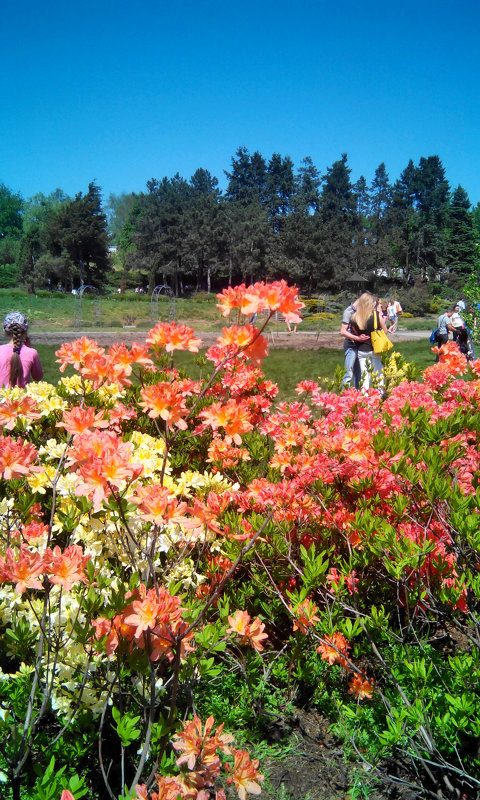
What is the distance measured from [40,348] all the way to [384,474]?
1608 centimetres

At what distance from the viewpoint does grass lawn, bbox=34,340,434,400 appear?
1083cm

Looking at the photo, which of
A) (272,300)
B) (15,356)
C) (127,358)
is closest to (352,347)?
(15,356)

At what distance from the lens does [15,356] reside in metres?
4.32

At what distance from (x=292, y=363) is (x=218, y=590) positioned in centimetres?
1268

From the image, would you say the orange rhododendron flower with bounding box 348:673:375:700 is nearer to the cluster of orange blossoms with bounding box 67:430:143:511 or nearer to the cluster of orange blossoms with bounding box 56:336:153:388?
the cluster of orange blossoms with bounding box 67:430:143:511

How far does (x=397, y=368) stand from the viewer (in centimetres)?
627

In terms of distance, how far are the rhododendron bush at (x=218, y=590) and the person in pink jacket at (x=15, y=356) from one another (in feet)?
6.23

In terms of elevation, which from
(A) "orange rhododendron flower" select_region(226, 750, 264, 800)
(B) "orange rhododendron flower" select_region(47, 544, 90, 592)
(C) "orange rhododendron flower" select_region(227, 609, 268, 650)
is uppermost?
(B) "orange rhododendron flower" select_region(47, 544, 90, 592)

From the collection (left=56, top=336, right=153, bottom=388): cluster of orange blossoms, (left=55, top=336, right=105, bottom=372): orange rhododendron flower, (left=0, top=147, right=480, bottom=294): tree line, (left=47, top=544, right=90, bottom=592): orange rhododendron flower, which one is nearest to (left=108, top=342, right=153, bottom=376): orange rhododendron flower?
(left=56, top=336, right=153, bottom=388): cluster of orange blossoms

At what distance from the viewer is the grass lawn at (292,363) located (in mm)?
10828

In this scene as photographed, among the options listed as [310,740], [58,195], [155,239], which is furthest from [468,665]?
[58,195]

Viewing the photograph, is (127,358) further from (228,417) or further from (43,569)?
(43,569)

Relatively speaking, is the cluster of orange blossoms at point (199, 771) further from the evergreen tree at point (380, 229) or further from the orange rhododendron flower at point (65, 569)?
the evergreen tree at point (380, 229)

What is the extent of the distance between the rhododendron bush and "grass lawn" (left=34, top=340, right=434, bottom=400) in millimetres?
6472
